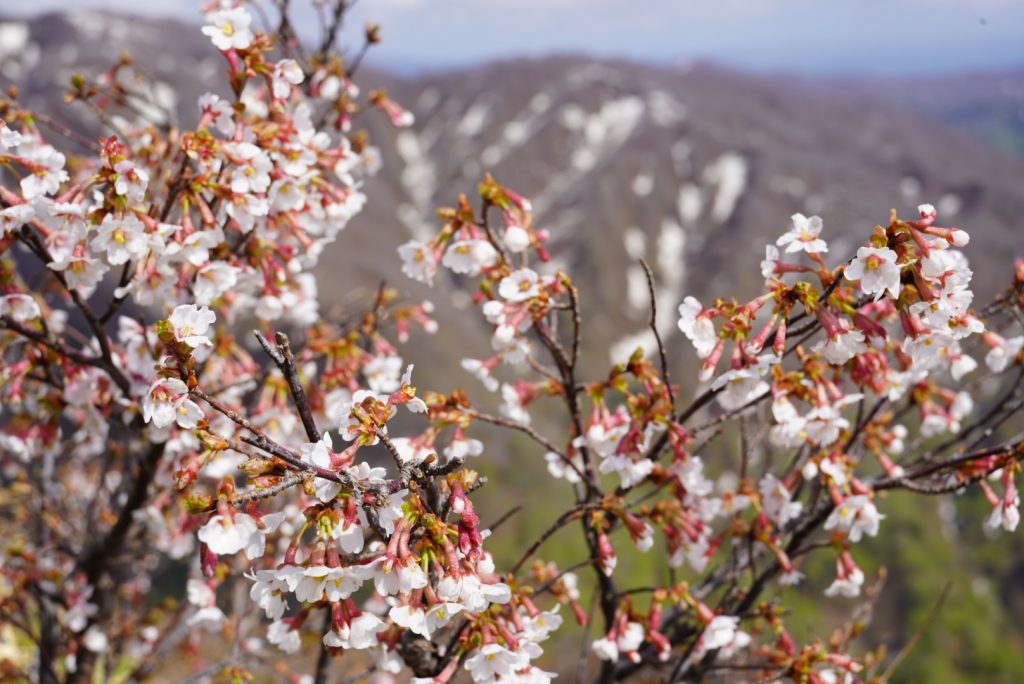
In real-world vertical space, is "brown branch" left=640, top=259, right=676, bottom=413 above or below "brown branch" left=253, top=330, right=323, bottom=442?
above

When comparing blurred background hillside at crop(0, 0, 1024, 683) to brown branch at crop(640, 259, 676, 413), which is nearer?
brown branch at crop(640, 259, 676, 413)

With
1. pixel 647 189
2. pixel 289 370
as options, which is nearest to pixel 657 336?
pixel 289 370

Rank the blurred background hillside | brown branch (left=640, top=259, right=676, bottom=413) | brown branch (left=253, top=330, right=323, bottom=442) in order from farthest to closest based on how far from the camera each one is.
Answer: the blurred background hillside, brown branch (left=640, top=259, right=676, bottom=413), brown branch (left=253, top=330, right=323, bottom=442)

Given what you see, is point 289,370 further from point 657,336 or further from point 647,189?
point 647,189

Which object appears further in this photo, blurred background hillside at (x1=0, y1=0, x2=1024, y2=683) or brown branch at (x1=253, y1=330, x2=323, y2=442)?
blurred background hillside at (x1=0, y1=0, x2=1024, y2=683)

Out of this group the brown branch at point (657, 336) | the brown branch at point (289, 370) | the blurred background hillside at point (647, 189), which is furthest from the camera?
the blurred background hillside at point (647, 189)

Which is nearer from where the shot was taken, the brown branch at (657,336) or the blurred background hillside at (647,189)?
the brown branch at (657,336)

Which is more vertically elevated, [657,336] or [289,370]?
[657,336]

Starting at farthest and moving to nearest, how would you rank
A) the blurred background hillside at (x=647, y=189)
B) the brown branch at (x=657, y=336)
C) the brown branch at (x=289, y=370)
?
the blurred background hillside at (x=647, y=189) → the brown branch at (x=657, y=336) → the brown branch at (x=289, y=370)

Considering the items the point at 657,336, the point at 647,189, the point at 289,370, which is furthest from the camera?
the point at 647,189

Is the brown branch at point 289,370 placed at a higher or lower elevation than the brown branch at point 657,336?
lower

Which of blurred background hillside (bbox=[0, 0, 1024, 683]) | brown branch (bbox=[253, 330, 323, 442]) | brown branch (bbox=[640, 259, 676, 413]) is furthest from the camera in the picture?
blurred background hillside (bbox=[0, 0, 1024, 683])

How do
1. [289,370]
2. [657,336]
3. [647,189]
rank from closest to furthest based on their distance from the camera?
[289,370] < [657,336] < [647,189]

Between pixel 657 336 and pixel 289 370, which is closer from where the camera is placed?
pixel 289 370
